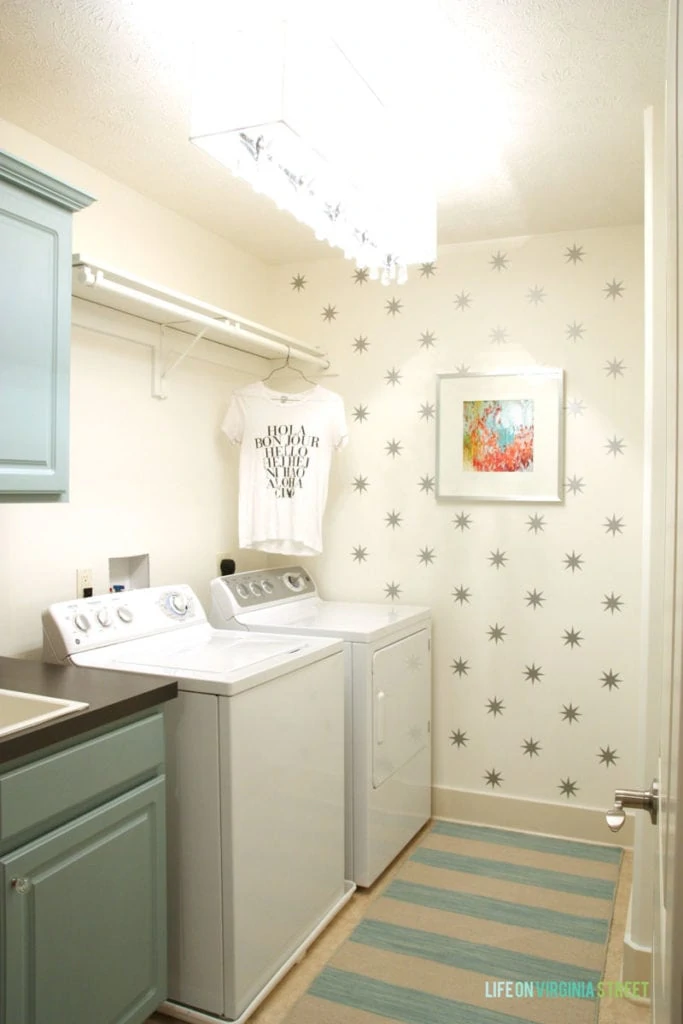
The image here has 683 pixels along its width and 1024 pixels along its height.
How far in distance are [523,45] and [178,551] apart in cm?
206

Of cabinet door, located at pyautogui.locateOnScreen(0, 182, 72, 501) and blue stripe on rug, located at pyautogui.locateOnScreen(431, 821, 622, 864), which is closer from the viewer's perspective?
cabinet door, located at pyautogui.locateOnScreen(0, 182, 72, 501)

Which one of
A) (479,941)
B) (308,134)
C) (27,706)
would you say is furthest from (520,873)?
(308,134)

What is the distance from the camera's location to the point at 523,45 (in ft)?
5.99

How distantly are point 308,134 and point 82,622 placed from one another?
147 cm

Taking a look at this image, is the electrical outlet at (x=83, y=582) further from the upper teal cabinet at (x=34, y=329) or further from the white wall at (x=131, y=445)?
the upper teal cabinet at (x=34, y=329)

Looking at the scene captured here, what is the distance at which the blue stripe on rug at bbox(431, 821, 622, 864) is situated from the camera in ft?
9.77

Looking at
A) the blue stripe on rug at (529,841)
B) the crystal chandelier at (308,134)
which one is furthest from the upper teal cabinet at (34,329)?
the blue stripe on rug at (529,841)

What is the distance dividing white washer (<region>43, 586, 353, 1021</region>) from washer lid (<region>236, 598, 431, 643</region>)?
21 centimetres

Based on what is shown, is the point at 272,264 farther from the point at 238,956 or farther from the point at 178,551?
the point at 238,956

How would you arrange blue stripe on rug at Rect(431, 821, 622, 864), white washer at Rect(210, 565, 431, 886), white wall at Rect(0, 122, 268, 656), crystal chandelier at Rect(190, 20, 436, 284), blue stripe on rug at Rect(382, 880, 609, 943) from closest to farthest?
1. crystal chandelier at Rect(190, 20, 436, 284)
2. white wall at Rect(0, 122, 268, 656)
3. blue stripe on rug at Rect(382, 880, 609, 943)
4. white washer at Rect(210, 565, 431, 886)
5. blue stripe on rug at Rect(431, 821, 622, 864)

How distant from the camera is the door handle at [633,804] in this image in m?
0.95

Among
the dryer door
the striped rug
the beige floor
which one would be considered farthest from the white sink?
the dryer door

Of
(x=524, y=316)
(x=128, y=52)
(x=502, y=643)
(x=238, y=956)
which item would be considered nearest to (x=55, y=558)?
(x=238, y=956)

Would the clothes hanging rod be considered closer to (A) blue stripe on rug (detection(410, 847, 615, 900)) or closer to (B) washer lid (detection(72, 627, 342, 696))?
(B) washer lid (detection(72, 627, 342, 696))
